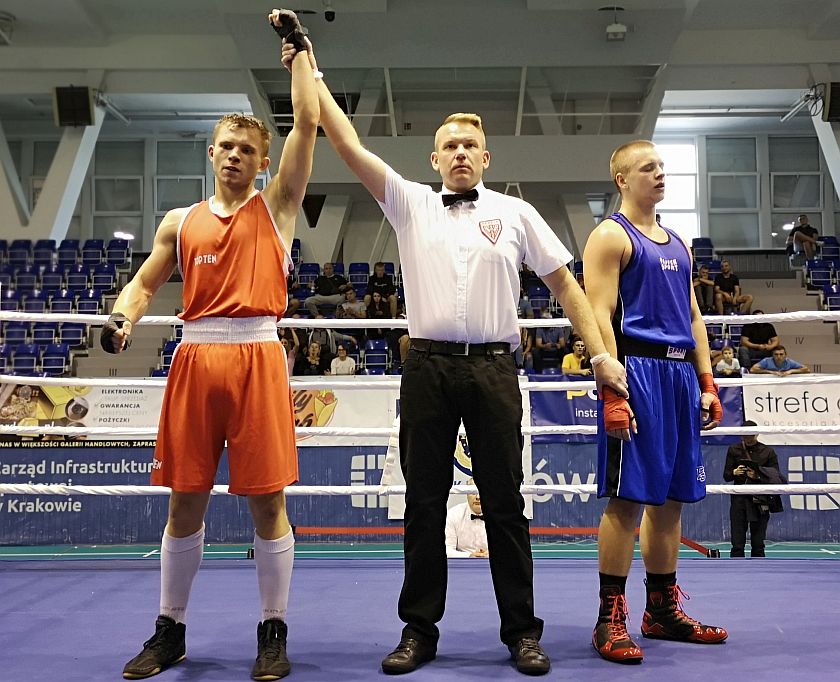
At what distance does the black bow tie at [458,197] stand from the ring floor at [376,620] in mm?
1339

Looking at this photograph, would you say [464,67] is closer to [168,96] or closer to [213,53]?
[213,53]

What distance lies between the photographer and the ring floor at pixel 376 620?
2197 mm

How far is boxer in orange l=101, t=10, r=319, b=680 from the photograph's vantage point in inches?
87.9

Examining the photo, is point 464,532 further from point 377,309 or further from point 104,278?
point 104,278

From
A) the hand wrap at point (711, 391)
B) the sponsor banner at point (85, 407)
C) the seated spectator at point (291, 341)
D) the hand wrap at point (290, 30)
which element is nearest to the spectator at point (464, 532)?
the hand wrap at point (711, 391)

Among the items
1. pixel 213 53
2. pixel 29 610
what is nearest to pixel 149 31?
pixel 213 53

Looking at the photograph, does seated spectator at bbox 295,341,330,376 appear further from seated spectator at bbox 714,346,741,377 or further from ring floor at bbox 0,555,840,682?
ring floor at bbox 0,555,840,682

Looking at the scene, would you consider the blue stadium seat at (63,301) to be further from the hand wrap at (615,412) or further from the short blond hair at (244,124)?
the hand wrap at (615,412)

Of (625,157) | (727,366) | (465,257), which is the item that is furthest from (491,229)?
(727,366)

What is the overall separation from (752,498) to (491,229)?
4962mm

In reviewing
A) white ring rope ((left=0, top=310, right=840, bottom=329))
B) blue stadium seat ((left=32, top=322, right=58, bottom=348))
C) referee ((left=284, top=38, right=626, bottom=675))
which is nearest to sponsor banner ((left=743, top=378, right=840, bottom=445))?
white ring rope ((left=0, top=310, right=840, bottom=329))

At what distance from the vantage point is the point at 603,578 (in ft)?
8.05

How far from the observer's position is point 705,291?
12.0 meters

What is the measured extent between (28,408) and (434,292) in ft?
24.1
